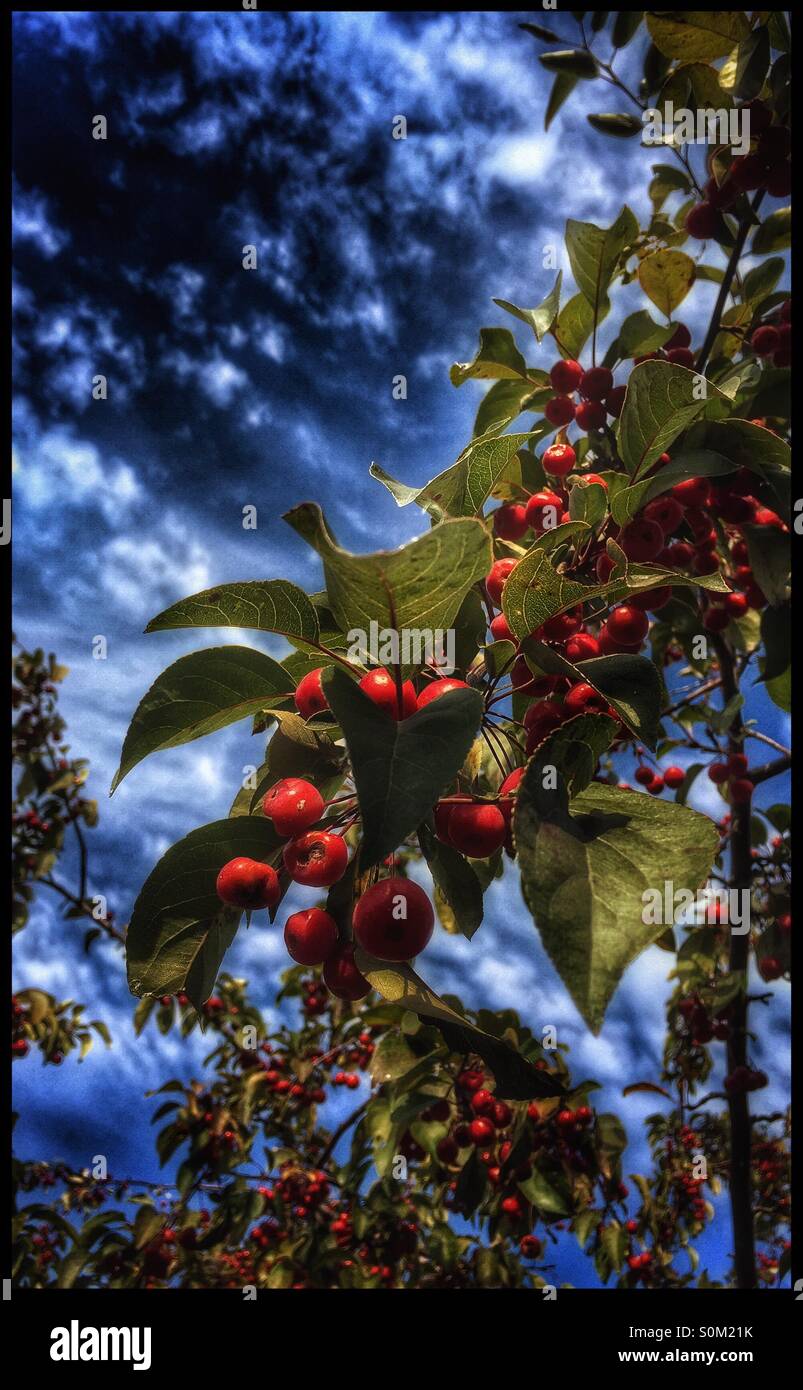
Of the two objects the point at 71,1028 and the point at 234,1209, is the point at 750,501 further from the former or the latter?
the point at 71,1028

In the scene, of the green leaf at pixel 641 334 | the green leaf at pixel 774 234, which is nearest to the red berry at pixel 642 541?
the green leaf at pixel 641 334

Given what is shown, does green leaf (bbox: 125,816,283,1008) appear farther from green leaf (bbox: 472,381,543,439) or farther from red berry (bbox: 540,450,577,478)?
green leaf (bbox: 472,381,543,439)

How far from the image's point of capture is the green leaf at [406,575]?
39.9 inches

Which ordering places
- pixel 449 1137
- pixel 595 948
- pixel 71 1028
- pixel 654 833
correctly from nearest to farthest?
pixel 595 948
pixel 654 833
pixel 449 1137
pixel 71 1028

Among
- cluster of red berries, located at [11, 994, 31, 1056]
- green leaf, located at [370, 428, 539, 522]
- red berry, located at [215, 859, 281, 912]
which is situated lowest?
cluster of red berries, located at [11, 994, 31, 1056]

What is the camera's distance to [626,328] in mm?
2277

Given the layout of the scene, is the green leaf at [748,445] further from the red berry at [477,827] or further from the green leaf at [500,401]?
the red berry at [477,827]

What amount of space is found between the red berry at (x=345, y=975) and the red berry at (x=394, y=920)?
0.45ft

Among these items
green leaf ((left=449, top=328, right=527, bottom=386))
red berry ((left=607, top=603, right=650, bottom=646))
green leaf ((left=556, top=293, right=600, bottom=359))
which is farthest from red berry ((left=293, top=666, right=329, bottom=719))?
green leaf ((left=556, top=293, right=600, bottom=359))

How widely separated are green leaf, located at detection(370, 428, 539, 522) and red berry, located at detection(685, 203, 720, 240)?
4.76 feet

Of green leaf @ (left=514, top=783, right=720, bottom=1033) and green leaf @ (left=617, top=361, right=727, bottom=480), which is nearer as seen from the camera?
green leaf @ (left=514, top=783, right=720, bottom=1033)

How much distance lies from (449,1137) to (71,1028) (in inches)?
132

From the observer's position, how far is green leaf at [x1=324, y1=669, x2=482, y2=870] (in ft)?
2.94
